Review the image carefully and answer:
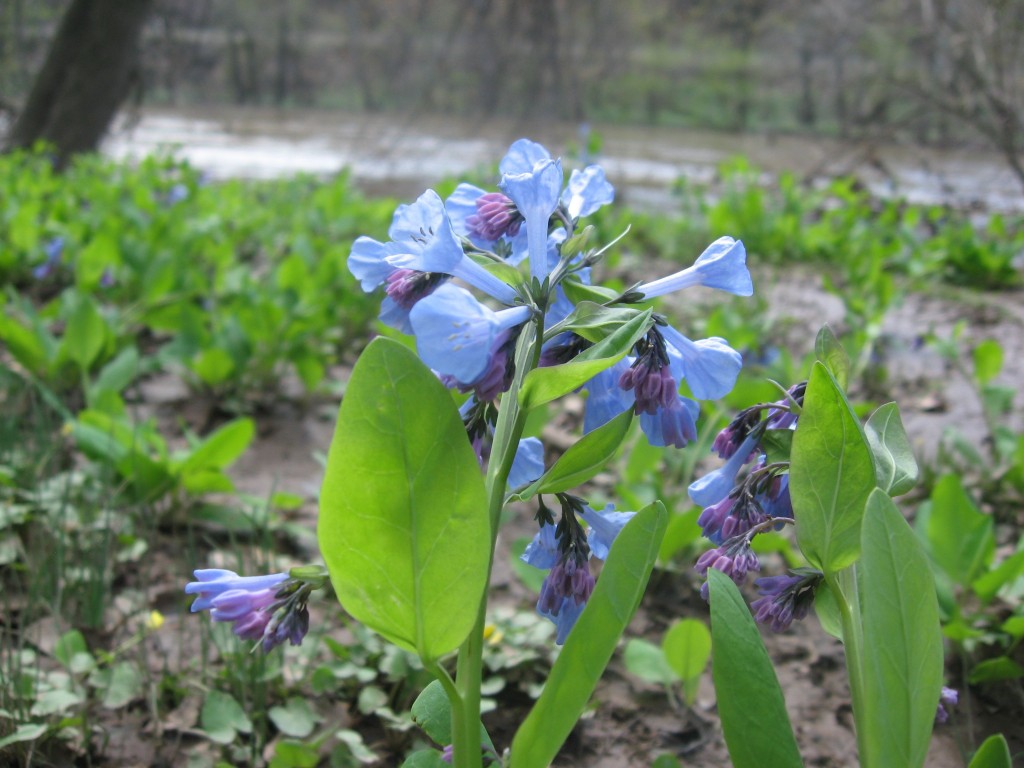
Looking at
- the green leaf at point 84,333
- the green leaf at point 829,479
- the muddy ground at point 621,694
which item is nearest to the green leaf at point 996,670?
the muddy ground at point 621,694

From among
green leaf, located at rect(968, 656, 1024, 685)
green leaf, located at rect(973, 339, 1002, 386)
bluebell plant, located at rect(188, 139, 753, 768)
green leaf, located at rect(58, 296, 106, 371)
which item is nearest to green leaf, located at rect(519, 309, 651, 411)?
bluebell plant, located at rect(188, 139, 753, 768)

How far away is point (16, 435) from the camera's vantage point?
205cm

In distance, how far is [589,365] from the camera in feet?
2.32

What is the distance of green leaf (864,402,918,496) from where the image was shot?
0.85 m

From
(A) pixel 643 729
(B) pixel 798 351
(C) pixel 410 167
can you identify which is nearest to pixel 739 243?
(A) pixel 643 729

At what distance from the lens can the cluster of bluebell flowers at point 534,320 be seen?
724 millimetres

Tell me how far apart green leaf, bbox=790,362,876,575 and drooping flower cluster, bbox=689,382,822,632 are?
4 cm

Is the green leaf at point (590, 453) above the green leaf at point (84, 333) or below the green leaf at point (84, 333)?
above

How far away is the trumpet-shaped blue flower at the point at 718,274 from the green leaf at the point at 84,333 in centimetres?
197

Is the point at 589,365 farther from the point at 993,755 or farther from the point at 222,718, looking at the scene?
the point at 222,718

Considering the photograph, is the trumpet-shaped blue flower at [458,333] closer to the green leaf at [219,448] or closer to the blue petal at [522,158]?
the blue petal at [522,158]

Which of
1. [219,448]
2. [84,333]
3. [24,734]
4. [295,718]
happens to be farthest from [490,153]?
[24,734]

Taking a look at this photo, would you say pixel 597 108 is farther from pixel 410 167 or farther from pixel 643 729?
pixel 643 729

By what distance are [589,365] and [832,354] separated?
310 mm
